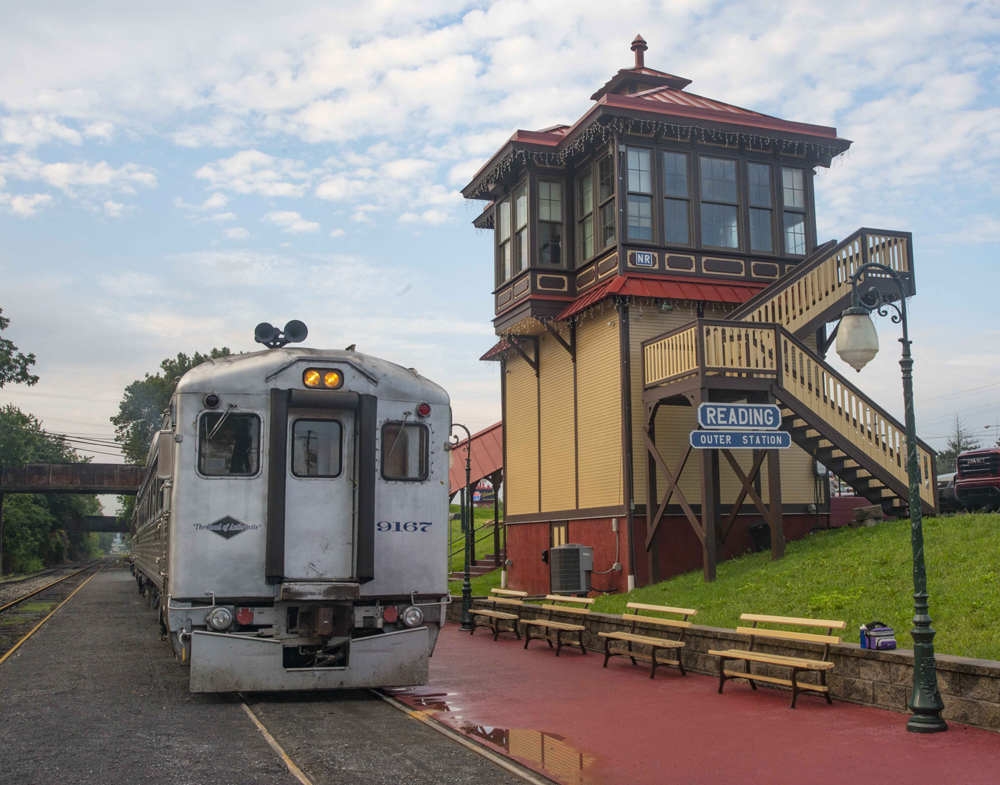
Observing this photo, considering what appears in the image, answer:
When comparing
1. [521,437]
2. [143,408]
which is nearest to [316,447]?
[521,437]

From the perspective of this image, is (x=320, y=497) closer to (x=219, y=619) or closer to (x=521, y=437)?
(x=219, y=619)

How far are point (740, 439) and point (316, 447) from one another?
5.60 meters

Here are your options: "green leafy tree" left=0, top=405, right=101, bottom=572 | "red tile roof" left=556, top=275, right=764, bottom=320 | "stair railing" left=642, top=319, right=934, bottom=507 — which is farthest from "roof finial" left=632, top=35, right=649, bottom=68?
"green leafy tree" left=0, top=405, right=101, bottom=572

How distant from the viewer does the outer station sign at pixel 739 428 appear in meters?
12.2

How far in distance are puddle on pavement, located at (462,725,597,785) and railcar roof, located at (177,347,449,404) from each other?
356 centimetres

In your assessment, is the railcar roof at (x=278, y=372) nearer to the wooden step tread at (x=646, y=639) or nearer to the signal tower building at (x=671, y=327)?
the wooden step tread at (x=646, y=639)

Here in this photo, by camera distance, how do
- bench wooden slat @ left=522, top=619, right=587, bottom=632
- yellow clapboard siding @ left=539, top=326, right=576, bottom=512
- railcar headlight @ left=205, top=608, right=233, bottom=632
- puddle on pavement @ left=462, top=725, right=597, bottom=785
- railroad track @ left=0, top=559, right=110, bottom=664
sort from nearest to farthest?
puddle on pavement @ left=462, top=725, right=597, bottom=785 → railcar headlight @ left=205, top=608, right=233, bottom=632 → bench wooden slat @ left=522, top=619, right=587, bottom=632 → railroad track @ left=0, top=559, right=110, bottom=664 → yellow clapboard siding @ left=539, top=326, right=576, bottom=512

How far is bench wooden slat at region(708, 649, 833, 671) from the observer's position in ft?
29.6

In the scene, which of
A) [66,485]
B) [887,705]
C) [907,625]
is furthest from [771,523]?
[66,485]

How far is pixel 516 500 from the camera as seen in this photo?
2316 cm

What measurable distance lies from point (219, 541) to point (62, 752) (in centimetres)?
251

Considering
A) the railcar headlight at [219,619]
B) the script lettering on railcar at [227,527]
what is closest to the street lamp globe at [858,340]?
the script lettering on railcar at [227,527]

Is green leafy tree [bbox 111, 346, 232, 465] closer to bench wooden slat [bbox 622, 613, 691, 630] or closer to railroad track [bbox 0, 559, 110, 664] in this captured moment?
railroad track [bbox 0, 559, 110, 664]

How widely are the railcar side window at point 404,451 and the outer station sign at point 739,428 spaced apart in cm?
379
